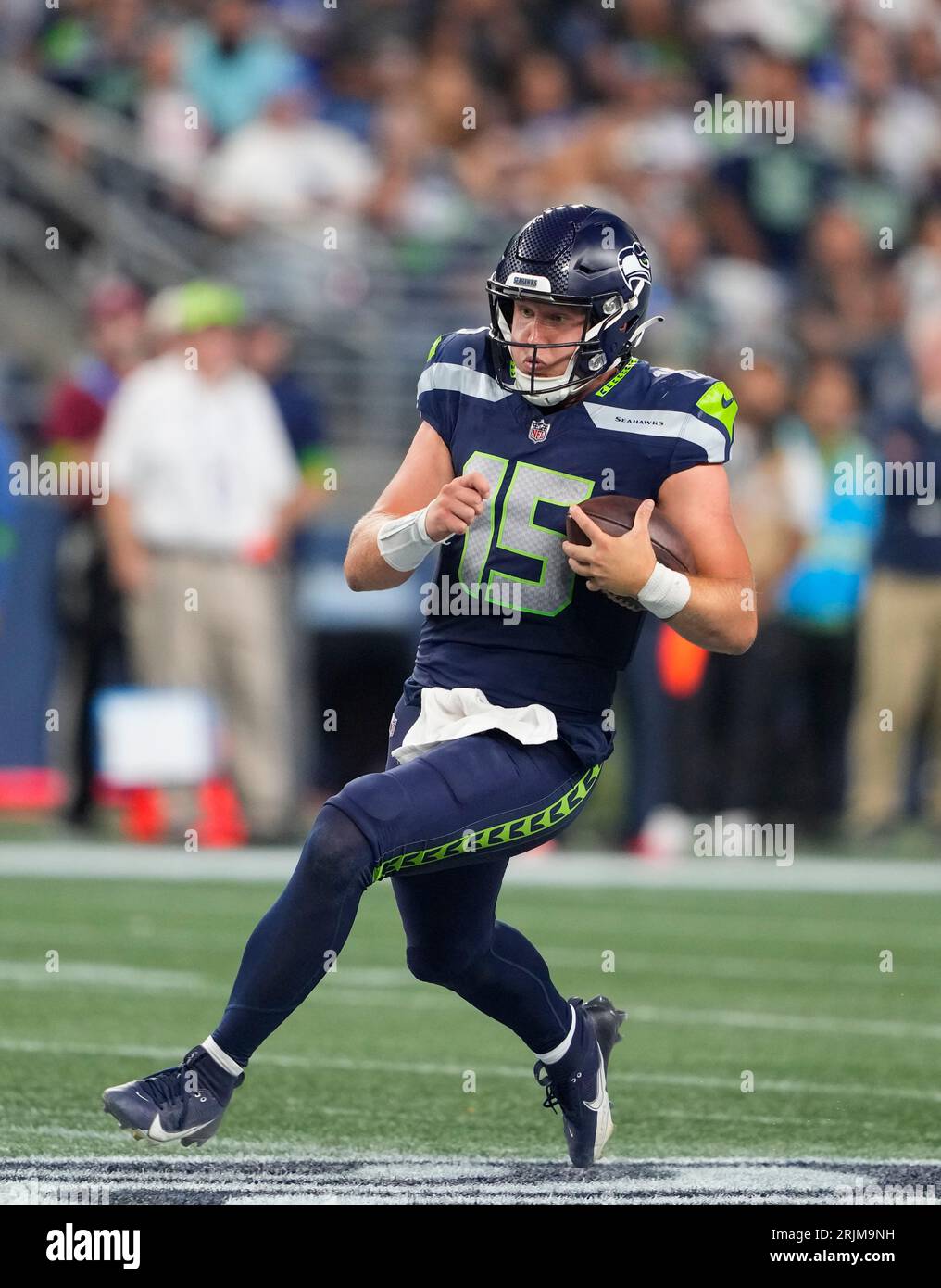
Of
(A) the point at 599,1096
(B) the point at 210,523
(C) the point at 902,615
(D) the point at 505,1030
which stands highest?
(B) the point at 210,523

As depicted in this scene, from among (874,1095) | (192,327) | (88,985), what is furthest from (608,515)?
(192,327)

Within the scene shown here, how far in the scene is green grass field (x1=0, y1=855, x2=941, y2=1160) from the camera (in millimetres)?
5402

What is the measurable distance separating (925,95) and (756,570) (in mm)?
5985

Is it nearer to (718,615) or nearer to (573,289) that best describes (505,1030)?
(718,615)

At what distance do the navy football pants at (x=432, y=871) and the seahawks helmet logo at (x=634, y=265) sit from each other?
956 millimetres

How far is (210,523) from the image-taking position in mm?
11852

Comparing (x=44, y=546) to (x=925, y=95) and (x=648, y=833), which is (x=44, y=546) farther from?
(x=925, y=95)

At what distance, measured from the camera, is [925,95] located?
17000mm

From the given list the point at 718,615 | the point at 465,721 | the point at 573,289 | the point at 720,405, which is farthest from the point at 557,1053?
the point at 573,289

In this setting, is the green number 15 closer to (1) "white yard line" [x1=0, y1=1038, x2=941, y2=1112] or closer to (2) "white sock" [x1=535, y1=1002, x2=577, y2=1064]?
(2) "white sock" [x1=535, y1=1002, x2=577, y2=1064]

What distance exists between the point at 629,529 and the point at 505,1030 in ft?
9.60

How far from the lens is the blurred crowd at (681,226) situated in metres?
12.4

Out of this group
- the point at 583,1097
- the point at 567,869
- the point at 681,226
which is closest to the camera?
the point at 583,1097

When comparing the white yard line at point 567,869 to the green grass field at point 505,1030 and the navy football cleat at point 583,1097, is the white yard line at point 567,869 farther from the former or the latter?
the navy football cleat at point 583,1097
